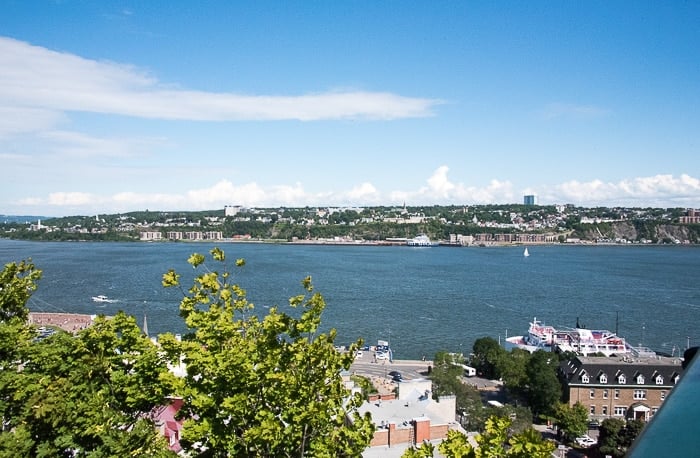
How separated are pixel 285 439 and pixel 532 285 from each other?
3243 cm

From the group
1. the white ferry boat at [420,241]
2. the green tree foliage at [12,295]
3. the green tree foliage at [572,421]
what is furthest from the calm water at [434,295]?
the white ferry boat at [420,241]

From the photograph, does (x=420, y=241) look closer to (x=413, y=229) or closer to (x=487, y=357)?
(x=413, y=229)

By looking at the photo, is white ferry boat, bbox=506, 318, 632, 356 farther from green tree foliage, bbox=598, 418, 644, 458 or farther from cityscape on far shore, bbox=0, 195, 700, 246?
cityscape on far shore, bbox=0, 195, 700, 246

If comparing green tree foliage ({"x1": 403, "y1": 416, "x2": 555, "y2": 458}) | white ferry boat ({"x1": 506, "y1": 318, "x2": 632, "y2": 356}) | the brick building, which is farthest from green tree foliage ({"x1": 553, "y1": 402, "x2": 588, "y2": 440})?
green tree foliage ({"x1": 403, "y1": 416, "x2": 555, "y2": 458})

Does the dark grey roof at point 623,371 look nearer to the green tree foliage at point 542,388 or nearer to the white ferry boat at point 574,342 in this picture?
the green tree foliage at point 542,388

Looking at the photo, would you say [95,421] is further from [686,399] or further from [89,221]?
[89,221]

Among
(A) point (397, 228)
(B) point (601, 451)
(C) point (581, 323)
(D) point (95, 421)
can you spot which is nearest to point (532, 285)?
(C) point (581, 323)

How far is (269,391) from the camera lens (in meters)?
2.60

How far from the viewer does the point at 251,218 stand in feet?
335

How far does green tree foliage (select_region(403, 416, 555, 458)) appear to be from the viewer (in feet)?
5.83

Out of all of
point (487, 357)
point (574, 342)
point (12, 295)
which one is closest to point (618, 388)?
point (487, 357)

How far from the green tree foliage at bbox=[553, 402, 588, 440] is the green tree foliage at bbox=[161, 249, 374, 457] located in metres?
8.96

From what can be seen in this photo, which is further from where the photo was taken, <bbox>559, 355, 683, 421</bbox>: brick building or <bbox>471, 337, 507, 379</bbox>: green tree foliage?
<bbox>471, 337, 507, 379</bbox>: green tree foliage

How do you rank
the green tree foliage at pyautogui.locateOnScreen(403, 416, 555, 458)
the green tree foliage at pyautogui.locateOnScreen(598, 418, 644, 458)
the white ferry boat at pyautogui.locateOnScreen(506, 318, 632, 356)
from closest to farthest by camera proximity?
the green tree foliage at pyautogui.locateOnScreen(403, 416, 555, 458) < the green tree foliage at pyautogui.locateOnScreen(598, 418, 644, 458) < the white ferry boat at pyautogui.locateOnScreen(506, 318, 632, 356)
